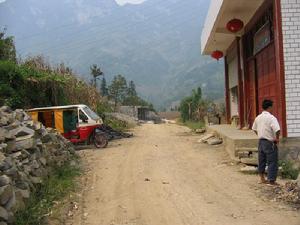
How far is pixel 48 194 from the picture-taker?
8852 mm

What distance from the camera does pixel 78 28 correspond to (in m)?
194

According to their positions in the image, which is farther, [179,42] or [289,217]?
[179,42]

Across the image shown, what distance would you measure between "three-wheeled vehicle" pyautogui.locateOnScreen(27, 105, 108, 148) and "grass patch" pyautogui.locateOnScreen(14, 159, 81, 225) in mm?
6289

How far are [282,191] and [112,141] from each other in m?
12.9

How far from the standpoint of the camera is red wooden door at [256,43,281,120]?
13427mm

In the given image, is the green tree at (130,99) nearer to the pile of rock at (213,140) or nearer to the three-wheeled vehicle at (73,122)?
the three-wheeled vehicle at (73,122)

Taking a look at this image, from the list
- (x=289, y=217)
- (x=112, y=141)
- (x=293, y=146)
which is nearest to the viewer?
(x=289, y=217)

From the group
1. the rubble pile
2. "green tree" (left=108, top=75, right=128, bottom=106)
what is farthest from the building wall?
"green tree" (left=108, top=75, right=128, bottom=106)

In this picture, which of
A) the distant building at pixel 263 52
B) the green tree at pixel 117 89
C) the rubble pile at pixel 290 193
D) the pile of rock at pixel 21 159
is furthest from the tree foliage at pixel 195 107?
the rubble pile at pixel 290 193

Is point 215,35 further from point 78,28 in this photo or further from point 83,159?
point 78,28

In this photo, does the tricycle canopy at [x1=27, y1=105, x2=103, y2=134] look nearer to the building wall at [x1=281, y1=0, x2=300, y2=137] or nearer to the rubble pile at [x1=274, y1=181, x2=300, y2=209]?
the building wall at [x1=281, y1=0, x2=300, y2=137]

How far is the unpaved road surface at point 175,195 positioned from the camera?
724 cm

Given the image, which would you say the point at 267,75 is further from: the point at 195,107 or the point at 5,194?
the point at 195,107

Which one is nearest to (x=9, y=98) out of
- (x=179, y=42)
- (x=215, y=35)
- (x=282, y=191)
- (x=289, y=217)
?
(x=215, y=35)
